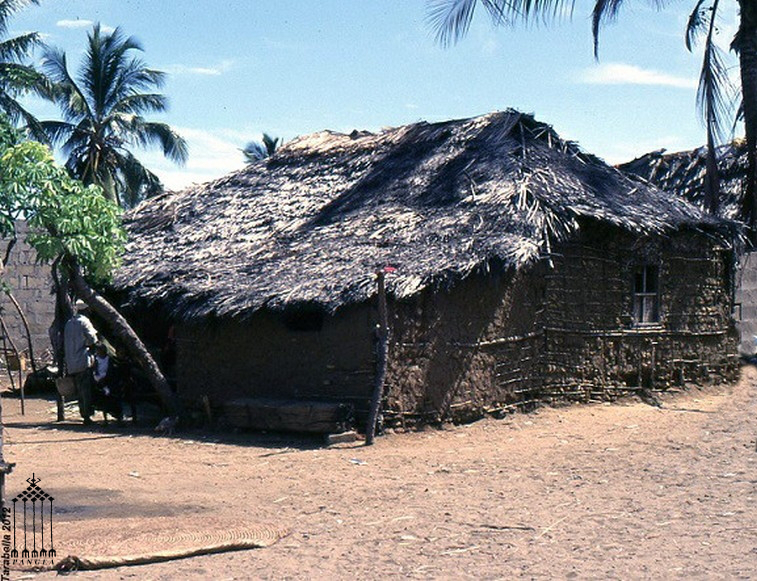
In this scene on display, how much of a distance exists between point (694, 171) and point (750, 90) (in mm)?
4063

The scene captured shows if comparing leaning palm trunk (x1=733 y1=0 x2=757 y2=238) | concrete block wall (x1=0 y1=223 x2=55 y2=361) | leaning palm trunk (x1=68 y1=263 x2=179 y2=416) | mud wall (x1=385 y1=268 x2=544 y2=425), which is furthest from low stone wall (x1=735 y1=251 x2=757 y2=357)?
concrete block wall (x1=0 y1=223 x2=55 y2=361)

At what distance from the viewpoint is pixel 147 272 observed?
1443cm

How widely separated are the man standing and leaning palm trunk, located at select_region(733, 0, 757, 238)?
392 inches

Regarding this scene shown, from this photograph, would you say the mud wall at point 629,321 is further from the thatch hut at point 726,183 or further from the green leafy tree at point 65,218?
the green leafy tree at point 65,218

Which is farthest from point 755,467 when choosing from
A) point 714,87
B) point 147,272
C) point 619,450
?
point 147,272

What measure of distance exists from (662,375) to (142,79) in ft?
69.6

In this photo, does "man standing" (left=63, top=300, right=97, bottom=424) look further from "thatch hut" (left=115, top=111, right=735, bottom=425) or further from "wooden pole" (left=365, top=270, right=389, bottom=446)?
"wooden pole" (left=365, top=270, right=389, bottom=446)

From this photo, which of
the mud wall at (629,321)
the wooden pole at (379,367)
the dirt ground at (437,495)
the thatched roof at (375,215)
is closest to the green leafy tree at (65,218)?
the thatched roof at (375,215)

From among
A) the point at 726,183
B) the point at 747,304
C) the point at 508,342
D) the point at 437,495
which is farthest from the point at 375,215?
the point at 726,183

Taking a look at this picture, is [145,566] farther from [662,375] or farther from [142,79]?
[142,79]

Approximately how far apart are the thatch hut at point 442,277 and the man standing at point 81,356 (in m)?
1.01

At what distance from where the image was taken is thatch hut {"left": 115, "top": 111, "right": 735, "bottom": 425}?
11.9 metres

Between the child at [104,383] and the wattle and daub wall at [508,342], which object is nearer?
the wattle and daub wall at [508,342]

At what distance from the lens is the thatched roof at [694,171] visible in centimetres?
1916
